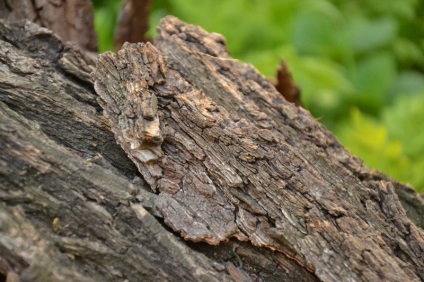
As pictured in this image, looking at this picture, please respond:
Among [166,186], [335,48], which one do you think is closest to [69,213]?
[166,186]

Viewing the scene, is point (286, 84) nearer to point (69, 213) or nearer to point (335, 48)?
point (69, 213)

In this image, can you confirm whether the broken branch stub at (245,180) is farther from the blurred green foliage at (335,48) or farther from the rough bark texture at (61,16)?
the blurred green foliage at (335,48)

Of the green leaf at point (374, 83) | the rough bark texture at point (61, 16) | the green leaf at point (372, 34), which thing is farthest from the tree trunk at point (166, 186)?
the green leaf at point (372, 34)

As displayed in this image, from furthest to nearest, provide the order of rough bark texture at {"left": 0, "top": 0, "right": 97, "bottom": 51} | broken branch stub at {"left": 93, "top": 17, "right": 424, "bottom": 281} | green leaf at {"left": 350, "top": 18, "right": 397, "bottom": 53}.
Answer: green leaf at {"left": 350, "top": 18, "right": 397, "bottom": 53} < rough bark texture at {"left": 0, "top": 0, "right": 97, "bottom": 51} < broken branch stub at {"left": 93, "top": 17, "right": 424, "bottom": 281}

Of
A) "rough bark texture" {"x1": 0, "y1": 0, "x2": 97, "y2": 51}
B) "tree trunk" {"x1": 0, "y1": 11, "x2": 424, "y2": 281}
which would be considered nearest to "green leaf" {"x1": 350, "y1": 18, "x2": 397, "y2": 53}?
"rough bark texture" {"x1": 0, "y1": 0, "x2": 97, "y2": 51}

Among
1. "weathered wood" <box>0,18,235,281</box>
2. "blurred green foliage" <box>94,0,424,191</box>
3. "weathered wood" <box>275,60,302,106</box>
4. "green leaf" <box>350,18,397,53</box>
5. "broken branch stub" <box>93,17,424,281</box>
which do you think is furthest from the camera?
"green leaf" <box>350,18,397,53</box>

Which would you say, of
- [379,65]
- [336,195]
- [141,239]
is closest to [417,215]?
[336,195]

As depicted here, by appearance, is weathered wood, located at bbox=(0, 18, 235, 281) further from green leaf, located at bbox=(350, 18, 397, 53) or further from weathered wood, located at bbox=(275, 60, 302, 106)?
green leaf, located at bbox=(350, 18, 397, 53)
